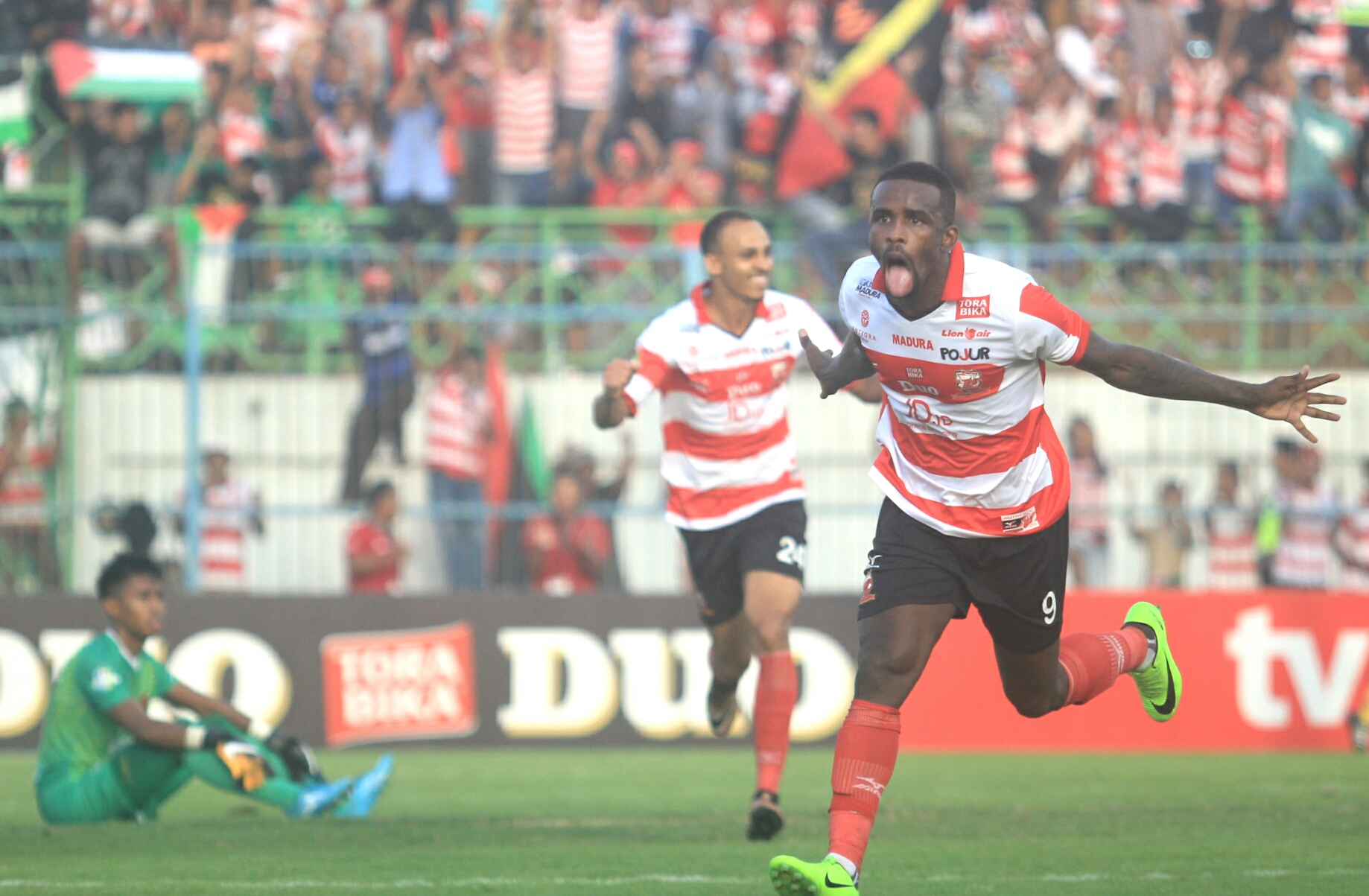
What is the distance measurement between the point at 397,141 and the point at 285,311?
325 cm

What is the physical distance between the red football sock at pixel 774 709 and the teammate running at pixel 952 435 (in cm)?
173

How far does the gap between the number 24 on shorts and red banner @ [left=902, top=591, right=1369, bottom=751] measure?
5207 mm

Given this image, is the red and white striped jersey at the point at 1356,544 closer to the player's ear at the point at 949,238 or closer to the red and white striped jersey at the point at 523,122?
the red and white striped jersey at the point at 523,122

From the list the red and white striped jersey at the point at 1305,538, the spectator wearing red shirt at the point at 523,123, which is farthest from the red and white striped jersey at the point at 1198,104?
the spectator wearing red shirt at the point at 523,123

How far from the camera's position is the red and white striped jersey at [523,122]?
16625 millimetres

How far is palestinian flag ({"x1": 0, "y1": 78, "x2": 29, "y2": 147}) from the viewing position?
49.1 feet

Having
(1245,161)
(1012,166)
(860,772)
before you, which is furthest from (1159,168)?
(860,772)

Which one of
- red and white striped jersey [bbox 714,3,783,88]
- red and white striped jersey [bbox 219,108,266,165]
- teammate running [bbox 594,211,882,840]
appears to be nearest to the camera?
teammate running [bbox 594,211,882,840]

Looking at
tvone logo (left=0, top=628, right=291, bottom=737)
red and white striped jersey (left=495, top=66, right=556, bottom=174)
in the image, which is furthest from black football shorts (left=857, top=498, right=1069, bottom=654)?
red and white striped jersey (left=495, top=66, right=556, bottom=174)

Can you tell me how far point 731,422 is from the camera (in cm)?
844

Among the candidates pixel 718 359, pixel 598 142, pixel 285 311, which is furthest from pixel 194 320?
pixel 718 359

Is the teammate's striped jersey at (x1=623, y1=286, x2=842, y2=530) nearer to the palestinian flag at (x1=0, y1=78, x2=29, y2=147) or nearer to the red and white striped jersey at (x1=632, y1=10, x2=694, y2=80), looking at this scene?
the palestinian flag at (x1=0, y1=78, x2=29, y2=147)

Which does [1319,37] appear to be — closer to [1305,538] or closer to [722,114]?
[722,114]

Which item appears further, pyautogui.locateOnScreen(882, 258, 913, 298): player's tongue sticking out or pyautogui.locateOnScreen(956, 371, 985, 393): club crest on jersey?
pyautogui.locateOnScreen(956, 371, 985, 393): club crest on jersey
